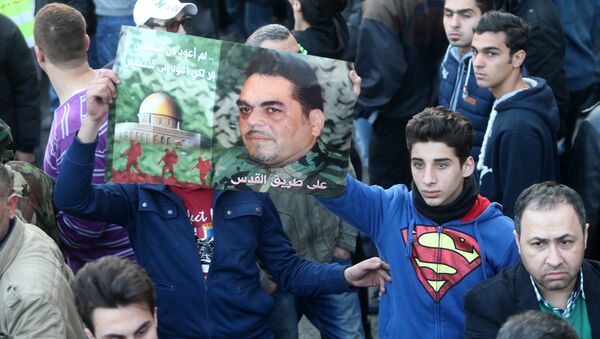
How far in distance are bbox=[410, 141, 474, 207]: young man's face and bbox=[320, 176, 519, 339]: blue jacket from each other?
0.11 metres

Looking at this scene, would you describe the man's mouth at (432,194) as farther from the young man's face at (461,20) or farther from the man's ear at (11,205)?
the young man's face at (461,20)

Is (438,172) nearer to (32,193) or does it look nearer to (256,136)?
(256,136)

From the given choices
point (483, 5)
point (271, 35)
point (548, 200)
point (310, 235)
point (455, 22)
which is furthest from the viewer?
Answer: point (483, 5)

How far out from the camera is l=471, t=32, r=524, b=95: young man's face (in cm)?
605

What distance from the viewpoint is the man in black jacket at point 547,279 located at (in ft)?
13.7

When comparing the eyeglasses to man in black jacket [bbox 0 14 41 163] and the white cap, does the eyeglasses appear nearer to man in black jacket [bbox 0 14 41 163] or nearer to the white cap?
the white cap

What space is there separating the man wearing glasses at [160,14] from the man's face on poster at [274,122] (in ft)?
5.46

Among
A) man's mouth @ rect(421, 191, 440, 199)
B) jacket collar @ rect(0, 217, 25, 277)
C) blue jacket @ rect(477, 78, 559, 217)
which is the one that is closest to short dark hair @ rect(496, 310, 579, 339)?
man's mouth @ rect(421, 191, 440, 199)

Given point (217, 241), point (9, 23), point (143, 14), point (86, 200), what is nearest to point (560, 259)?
point (217, 241)

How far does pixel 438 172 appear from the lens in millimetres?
4715

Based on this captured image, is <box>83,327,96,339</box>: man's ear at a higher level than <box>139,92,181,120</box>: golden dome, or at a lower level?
lower

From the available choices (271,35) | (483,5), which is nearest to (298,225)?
(271,35)

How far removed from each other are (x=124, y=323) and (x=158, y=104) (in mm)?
994

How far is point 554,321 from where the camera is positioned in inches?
142
